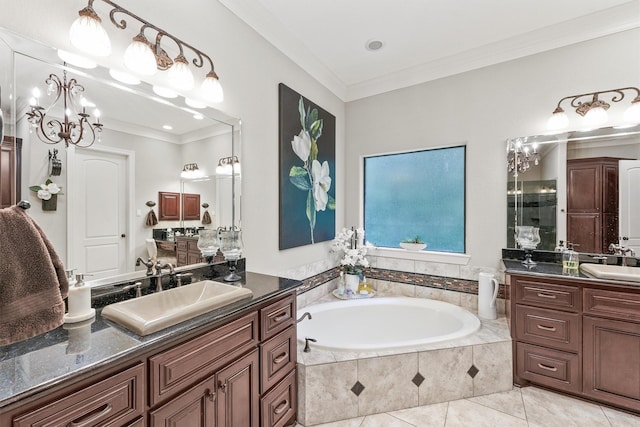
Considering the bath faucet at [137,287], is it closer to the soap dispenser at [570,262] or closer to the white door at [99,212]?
the white door at [99,212]

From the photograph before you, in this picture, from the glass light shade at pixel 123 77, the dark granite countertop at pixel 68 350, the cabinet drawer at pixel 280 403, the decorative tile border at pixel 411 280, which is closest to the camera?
the dark granite countertop at pixel 68 350

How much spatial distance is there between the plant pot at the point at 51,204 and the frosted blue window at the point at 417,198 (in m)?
2.84

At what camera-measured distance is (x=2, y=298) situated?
2.75ft

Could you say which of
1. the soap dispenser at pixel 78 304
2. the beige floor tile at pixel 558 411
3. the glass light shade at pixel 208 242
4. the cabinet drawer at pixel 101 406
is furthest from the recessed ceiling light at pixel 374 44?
the beige floor tile at pixel 558 411

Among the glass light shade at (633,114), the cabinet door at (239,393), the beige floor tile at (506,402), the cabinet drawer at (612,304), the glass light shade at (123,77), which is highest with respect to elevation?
the glass light shade at (633,114)

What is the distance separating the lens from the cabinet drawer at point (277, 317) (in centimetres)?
147

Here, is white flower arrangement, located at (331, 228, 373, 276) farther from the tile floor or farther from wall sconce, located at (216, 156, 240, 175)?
wall sconce, located at (216, 156, 240, 175)

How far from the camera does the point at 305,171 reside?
2.72m

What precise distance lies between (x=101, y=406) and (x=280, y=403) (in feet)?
3.34

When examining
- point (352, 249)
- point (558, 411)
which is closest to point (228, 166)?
point (352, 249)

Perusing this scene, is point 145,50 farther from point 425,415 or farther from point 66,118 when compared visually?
point 425,415

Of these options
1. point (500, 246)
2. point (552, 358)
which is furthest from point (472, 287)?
point (552, 358)

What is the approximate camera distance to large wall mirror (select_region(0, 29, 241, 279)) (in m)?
1.13

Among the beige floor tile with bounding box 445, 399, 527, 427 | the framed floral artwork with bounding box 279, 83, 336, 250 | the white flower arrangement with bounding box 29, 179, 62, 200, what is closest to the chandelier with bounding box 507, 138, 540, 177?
the framed floral artwork with bounding box 279, 83, 336, 250
